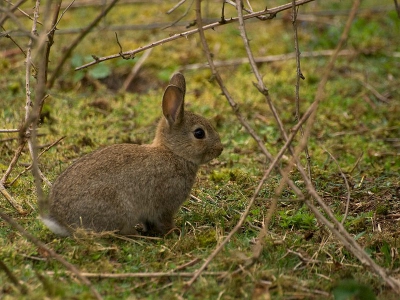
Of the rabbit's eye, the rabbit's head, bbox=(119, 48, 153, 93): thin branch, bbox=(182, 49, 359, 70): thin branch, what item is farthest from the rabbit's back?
bbox=(182, 49, 359, 70): thin branch

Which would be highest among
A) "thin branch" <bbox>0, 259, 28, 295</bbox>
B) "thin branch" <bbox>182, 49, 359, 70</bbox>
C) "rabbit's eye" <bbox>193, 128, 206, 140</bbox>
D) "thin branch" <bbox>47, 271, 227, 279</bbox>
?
"thin branch" <bbox>182, 49, 359, 70</bbox>

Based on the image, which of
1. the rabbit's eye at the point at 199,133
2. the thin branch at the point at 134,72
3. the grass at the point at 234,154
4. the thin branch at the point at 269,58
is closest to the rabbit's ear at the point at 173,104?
the rabbit's eye at the point at 199,133

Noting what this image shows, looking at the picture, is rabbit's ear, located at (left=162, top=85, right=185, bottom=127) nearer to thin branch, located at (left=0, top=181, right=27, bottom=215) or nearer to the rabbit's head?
the rabbit's head

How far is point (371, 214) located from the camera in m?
5.55

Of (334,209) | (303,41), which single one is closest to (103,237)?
(334,209)

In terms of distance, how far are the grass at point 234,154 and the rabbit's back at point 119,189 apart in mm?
173

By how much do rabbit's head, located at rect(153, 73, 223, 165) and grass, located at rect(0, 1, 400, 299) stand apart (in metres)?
0.47

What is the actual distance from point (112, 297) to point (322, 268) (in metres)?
1.45

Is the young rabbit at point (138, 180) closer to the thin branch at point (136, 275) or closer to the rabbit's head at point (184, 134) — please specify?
the rabbit's head at point (184, 134)

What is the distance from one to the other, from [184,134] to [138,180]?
2.25ft

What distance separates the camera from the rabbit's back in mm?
4961

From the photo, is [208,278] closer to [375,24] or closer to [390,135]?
[390,135]

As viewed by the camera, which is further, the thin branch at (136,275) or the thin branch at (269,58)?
the thin branch at (269,58)

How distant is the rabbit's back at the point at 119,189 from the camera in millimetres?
4961
